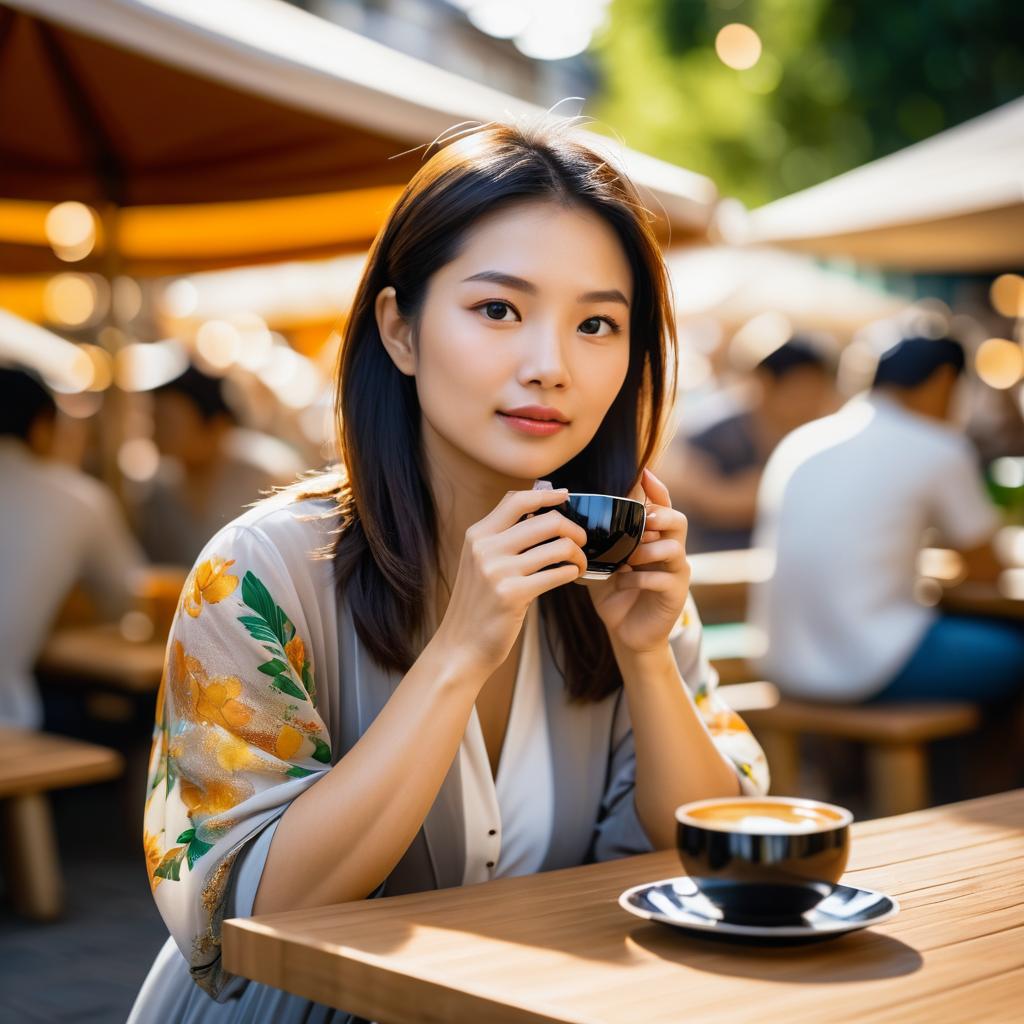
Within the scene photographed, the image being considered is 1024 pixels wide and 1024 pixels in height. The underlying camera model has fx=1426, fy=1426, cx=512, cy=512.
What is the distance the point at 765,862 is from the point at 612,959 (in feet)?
0.49

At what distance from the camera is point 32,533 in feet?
15.5

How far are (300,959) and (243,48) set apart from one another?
10.1 ft

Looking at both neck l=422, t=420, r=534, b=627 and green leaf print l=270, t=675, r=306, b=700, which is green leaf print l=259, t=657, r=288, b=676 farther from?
neck l=422, t=420, r=534, b=627

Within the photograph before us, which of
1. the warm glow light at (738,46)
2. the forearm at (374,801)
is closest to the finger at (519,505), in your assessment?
the forearm at (374,801)

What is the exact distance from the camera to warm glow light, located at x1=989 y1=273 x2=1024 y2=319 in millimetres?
18281

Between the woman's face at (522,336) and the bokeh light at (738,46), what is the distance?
19253 mm

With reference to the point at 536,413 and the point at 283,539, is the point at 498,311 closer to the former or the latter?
the point at 536,413

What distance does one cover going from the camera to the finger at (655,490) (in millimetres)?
1857

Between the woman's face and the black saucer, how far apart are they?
1.88ft

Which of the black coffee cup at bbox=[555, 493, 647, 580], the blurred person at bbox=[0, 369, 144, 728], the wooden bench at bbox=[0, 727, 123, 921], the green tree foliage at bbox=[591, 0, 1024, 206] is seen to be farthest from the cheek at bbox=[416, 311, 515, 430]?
the green tree foliage at bbox=[591, 0, 1024, 206]

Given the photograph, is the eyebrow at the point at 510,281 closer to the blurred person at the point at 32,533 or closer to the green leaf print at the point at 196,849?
the green leaf print at the point at 196,849

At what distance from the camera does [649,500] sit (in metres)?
1.90

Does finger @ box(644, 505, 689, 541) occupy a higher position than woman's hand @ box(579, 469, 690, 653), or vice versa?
finger @ box(644, 505, 689, 541)

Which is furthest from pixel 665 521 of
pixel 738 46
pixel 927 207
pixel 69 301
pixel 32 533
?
pixel 738 46
